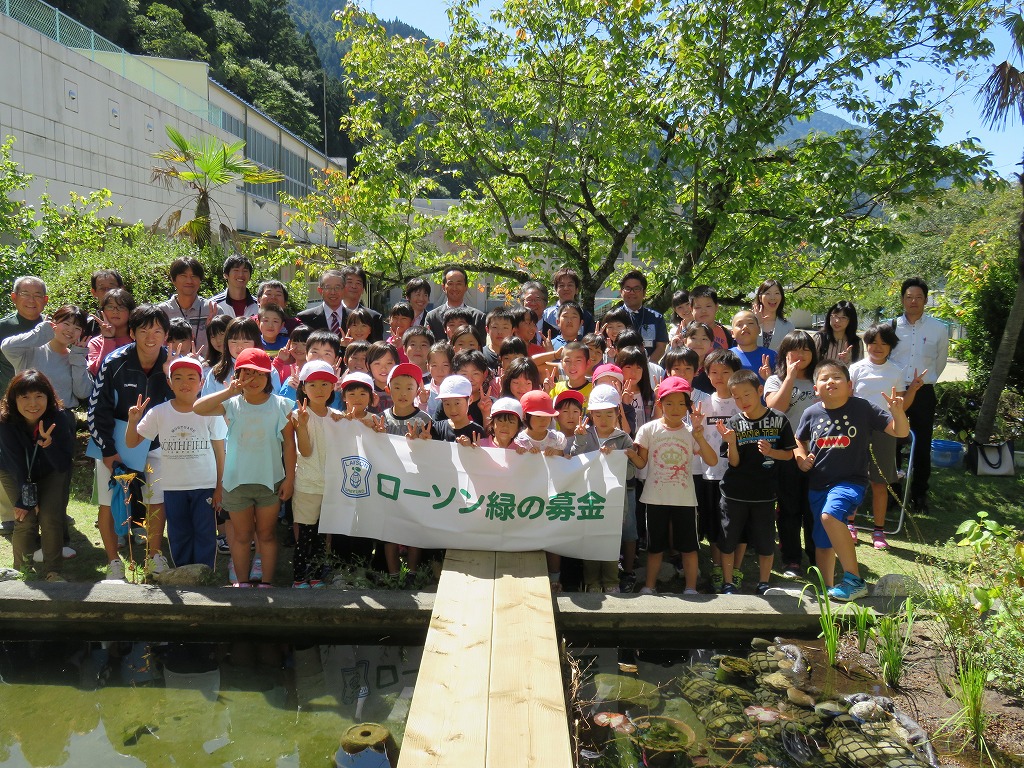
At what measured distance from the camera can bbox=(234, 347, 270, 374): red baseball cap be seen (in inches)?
184

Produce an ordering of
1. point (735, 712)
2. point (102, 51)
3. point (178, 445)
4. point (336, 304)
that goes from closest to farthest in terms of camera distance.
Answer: point (735, 712)
point (178, 445)
point (336, 304)
point (102, 51)

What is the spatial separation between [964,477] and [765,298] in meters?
3.86

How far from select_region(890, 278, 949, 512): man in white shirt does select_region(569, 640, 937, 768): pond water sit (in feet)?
11.3

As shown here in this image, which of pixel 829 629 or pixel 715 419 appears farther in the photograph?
pixel 715 419

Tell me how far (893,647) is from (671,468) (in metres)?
1.60

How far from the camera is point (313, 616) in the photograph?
4527 millimetres

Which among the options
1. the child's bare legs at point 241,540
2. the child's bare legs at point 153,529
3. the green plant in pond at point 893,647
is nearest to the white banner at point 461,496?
the child's bare legs at point 241,540

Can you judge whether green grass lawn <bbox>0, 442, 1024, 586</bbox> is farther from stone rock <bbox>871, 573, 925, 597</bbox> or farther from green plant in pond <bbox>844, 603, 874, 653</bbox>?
green plant in pond <bbox>844, 603, 874, 653</bbox>

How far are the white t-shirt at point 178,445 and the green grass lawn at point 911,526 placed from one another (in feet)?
2.60

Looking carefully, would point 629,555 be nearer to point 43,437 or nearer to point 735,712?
point 735,712

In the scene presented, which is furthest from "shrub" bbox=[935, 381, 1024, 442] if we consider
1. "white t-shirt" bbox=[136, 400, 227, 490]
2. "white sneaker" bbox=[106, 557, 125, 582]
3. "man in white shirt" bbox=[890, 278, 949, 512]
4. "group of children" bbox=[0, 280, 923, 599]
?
"white sneaker" bbox=[106, 557, 125, 582]

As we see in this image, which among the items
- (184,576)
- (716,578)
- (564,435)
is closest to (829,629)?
(716,578)

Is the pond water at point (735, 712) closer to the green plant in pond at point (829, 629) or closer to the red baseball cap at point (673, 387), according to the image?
the green plant in pond at point (829, 629)

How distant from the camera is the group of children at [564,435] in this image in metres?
4.82
